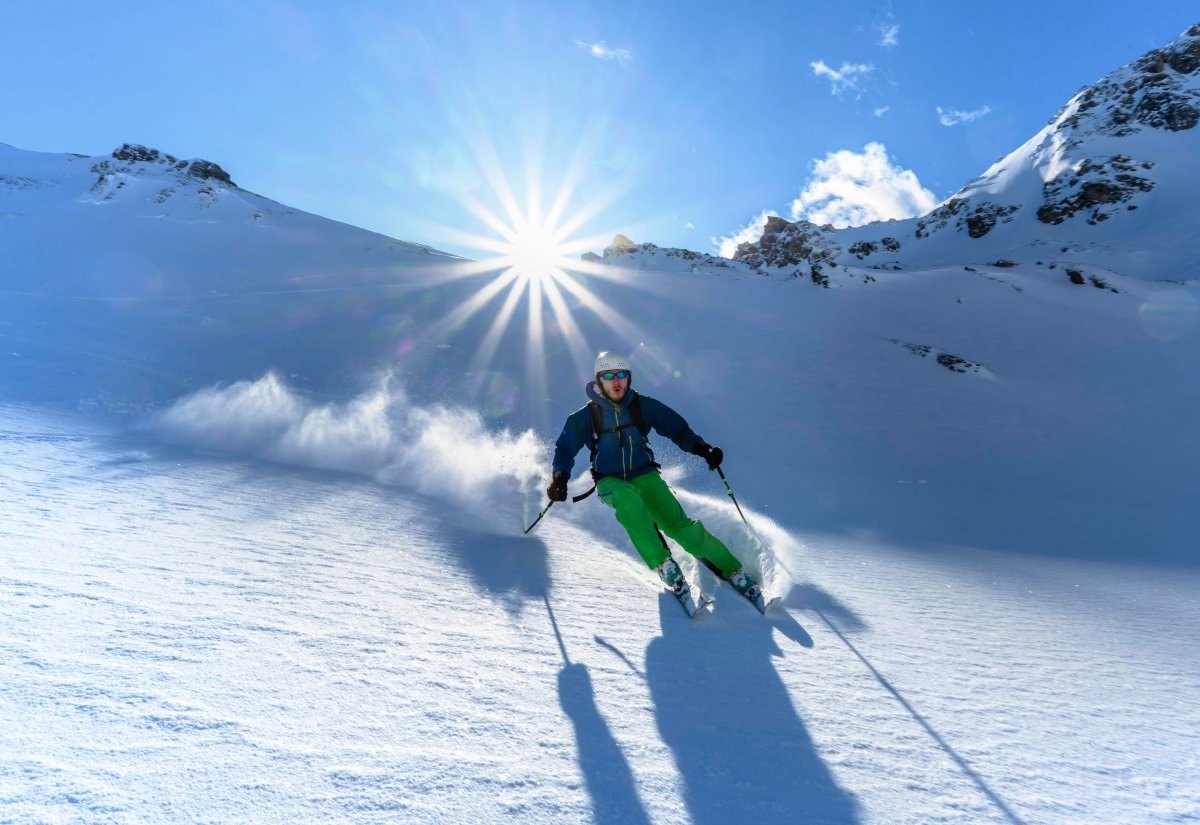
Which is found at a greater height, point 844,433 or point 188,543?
point 844,433

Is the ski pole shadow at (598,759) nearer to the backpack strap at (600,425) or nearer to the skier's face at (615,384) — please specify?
the backpack strap at (600,425)

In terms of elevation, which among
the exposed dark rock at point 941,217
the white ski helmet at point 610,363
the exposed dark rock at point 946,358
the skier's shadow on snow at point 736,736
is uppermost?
the exposed dark rock at point 941,217

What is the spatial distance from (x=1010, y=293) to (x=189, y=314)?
35203 mm

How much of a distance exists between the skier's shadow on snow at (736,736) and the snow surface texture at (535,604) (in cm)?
2

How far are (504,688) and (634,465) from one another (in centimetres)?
292

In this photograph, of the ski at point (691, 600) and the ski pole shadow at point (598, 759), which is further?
the ski at point (691, 600)

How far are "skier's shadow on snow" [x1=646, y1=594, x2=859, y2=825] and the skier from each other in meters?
1.14

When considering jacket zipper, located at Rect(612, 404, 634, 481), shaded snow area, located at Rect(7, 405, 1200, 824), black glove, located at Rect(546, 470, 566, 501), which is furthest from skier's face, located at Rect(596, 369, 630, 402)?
shaded snow area, located at Rect(7, 405, 1200, 824)

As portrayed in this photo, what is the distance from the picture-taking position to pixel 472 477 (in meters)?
7.17

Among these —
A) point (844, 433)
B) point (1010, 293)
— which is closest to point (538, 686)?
point (844, 433)

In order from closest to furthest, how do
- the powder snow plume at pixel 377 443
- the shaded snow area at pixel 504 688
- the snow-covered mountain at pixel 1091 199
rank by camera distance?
the shaded snow area at pixel 504 688 → the powder snow plume at pixel 377 443 → the snow-covered mountain at pixel 1091 199

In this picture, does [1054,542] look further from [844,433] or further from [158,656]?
[158,656]

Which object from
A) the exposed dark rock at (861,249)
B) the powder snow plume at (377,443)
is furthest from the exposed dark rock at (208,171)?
the exposed dark rock at (861,249)

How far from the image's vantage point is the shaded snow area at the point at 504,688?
5.95ft
